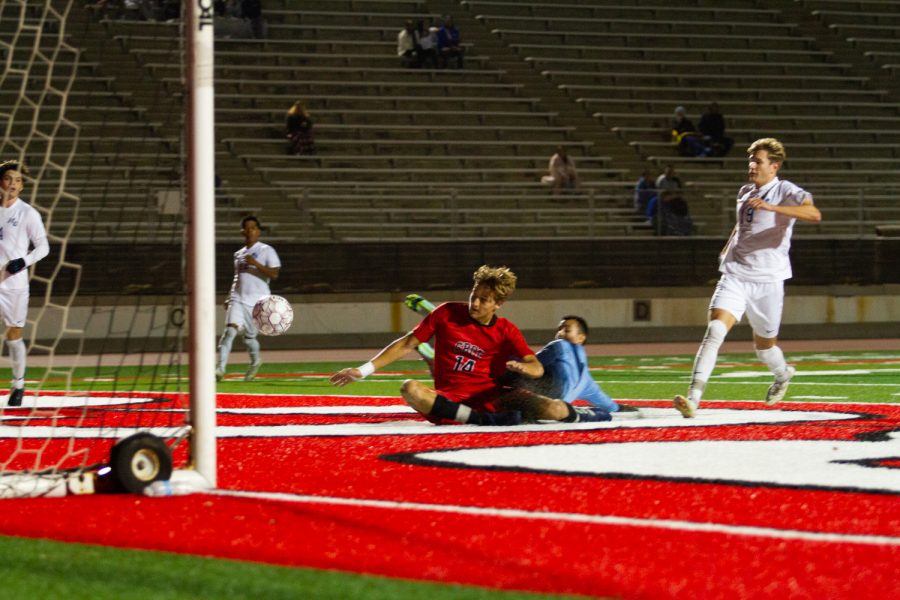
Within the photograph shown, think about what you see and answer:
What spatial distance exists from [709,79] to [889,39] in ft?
21.4

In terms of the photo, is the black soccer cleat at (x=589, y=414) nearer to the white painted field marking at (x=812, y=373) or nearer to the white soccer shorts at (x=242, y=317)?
the white painted field marking at (x=812, y=373)

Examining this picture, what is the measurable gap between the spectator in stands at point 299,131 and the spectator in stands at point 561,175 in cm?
467

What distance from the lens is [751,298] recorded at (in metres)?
11.0

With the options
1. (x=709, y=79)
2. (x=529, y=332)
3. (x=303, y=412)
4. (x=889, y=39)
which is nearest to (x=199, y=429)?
(x=303, y=412)

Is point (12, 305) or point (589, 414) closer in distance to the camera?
point (589, 414)

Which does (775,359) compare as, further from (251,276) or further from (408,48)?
(408,48)

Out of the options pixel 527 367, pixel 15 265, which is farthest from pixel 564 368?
pixel 15 265

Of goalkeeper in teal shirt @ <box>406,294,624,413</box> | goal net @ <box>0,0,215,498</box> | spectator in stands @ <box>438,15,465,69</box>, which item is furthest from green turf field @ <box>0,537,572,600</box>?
spectator in stands @ <box>438,15,465,69</box>

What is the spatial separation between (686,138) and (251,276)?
17.3 metres

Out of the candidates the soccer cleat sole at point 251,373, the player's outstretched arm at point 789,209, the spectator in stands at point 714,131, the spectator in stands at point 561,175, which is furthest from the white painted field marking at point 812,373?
the spectator in stands at point 714,131

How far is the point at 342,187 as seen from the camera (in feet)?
90.9

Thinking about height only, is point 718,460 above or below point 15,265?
below

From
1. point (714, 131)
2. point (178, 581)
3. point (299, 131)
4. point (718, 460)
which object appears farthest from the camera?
point (714, 131)

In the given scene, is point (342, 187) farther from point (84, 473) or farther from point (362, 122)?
point (84, 473)
